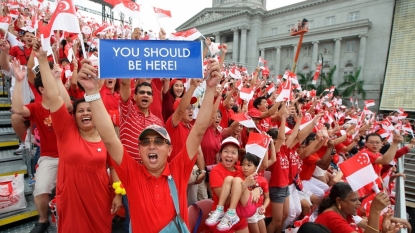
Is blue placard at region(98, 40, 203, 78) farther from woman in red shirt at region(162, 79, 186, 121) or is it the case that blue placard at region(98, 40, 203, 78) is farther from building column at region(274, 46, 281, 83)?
building column at region(274, 46, 281, 83)

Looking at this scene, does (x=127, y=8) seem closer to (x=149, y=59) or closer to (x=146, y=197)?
(x=149, y=59)

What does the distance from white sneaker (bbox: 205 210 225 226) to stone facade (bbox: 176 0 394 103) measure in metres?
36.2

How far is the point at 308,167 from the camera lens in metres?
4.91

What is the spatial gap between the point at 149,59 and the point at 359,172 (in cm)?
243

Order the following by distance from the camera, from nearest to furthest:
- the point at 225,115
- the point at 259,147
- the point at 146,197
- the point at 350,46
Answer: the point at 146,197
the point at 259,147
the point at 225,115
the point at 350,46

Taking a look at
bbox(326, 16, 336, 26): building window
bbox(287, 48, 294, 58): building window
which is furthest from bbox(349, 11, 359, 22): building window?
bbox(287, 48, 294, 58): building window

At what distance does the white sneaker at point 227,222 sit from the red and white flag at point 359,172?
1.27 metres

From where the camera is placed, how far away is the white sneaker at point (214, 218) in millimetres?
2566

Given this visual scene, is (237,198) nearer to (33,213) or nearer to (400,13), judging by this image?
(33,213)

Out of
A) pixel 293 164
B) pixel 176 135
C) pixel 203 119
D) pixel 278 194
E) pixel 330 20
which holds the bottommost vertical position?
pixel 278 194

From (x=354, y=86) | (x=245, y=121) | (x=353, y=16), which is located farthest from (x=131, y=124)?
(x=353, y=16)

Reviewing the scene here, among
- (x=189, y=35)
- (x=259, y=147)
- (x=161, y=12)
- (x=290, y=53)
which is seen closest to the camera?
(x=259, y=147)

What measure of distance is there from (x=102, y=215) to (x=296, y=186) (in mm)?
3271

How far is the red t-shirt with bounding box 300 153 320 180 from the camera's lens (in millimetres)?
4816
